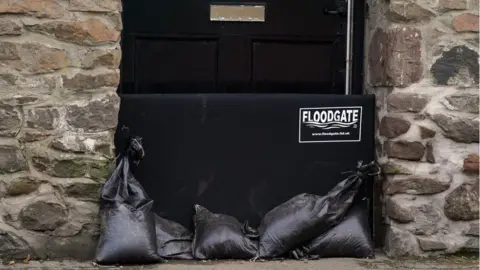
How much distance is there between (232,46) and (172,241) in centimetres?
151

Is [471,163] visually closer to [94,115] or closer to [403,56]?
[403,56]

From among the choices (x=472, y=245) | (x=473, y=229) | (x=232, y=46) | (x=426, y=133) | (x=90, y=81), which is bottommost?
(x=472, y=245)

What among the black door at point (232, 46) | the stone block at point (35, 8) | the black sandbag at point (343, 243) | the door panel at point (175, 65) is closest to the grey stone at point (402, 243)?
the black sandbag at point (343, 243)

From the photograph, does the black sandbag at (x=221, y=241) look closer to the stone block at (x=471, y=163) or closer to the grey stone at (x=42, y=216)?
the grey stone at (x=42, y=216)

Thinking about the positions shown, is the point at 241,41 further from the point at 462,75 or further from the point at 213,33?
the point at 462,75

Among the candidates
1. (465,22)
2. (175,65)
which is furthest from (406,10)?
(175,65)

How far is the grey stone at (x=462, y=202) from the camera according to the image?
15.8ft

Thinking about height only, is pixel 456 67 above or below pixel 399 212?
above

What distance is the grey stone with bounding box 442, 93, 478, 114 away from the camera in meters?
4.81

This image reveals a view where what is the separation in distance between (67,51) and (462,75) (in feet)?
8.22

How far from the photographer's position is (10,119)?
14.8 ft

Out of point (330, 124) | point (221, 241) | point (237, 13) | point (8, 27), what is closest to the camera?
point (8, 27)

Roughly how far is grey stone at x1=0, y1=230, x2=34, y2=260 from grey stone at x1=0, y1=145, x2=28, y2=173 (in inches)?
15.6

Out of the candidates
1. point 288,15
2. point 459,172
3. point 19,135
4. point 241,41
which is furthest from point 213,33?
point 459,172
